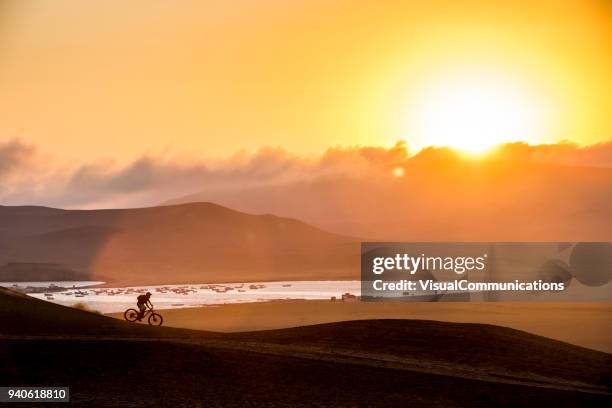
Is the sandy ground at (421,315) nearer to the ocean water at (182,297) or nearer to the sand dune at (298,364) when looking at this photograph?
the ocean water at (182,297)

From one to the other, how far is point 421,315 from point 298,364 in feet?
154

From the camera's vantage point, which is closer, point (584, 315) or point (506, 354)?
point (506, 354)

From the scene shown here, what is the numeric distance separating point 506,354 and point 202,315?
41.2m

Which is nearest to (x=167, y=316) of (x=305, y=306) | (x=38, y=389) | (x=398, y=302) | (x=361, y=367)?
(x=305, y=306)

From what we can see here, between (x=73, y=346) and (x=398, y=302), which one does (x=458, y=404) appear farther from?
(x=398, y=302)

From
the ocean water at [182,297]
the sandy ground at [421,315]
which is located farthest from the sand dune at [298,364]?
the ocean water at [182,297]

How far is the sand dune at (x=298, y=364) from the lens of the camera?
2555 centimetres

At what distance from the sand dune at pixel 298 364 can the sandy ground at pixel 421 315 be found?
15.8 meters

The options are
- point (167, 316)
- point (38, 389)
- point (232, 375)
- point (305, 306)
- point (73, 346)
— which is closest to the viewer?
point (38, 389)

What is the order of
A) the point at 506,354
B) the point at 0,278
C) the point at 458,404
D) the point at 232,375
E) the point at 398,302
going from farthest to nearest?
the point at 0,278
the point at 398,302
the point at 506,354
the point at 232,375
the point at 458,404

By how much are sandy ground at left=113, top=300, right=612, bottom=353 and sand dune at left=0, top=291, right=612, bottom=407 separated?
15802 millimetres

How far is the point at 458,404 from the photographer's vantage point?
25734 mm

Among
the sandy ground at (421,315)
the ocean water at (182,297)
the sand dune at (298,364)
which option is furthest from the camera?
the ocean water at (182,297)

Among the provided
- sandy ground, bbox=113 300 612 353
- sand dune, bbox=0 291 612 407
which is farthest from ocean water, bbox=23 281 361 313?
sand dune, bbox=0 291 612 407
